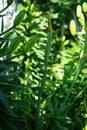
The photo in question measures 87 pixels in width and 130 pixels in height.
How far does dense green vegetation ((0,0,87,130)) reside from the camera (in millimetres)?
1537

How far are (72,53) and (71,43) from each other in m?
0.60

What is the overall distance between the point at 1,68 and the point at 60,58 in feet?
2.02

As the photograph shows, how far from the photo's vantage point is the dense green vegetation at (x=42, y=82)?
1.54m

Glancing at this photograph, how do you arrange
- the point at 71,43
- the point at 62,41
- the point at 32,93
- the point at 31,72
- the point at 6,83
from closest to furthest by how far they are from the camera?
1. the point at 6,83
2. the point at 32,93
3. the point at 31,72
4. the point at 62,41
5. the point at 71,43

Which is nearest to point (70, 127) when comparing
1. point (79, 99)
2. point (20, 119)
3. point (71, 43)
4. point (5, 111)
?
point (79, 99)

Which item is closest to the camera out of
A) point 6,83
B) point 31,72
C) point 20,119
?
point 6,83

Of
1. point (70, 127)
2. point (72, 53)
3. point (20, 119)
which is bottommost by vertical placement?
point (70, 127)

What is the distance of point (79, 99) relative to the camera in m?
1.87

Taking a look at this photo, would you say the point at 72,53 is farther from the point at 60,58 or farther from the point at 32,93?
the point at 32,93

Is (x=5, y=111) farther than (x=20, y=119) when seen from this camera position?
No

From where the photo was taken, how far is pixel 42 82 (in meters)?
1.60

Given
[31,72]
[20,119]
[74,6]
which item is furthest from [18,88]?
[74,6]

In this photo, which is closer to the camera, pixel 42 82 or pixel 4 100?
pixel 4 100

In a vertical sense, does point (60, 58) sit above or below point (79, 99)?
above
